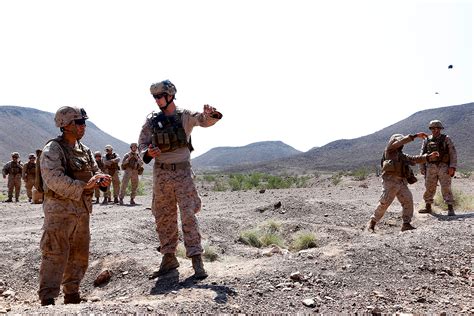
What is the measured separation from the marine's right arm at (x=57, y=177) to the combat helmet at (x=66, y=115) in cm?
23

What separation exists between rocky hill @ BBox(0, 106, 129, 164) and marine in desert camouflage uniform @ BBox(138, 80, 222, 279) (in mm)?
74432

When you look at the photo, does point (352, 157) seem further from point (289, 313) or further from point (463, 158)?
point (289, 313)

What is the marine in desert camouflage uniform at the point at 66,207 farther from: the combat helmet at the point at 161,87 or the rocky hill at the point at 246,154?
the rocky hill at the point at 246,154

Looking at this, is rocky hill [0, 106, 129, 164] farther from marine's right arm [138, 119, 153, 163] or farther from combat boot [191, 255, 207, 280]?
combat boot [191, 255, 207, 280]

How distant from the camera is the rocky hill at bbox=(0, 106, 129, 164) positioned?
83.8 metres

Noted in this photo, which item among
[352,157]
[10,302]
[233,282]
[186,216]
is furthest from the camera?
[352,157]

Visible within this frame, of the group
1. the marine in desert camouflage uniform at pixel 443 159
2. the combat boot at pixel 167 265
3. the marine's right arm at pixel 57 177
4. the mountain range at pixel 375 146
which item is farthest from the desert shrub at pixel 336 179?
the mountain range at pixel 375 146

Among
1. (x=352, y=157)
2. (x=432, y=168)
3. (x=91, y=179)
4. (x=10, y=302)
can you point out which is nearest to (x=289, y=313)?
(x=91, y=179)

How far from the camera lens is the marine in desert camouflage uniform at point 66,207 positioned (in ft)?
13.8

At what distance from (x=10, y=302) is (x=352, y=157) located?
71949 mm

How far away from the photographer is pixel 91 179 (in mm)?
4156

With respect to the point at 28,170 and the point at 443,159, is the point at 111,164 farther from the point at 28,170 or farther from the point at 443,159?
the point at 443,159

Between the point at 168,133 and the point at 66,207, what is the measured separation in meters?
1.19

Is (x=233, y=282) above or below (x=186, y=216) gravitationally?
below
